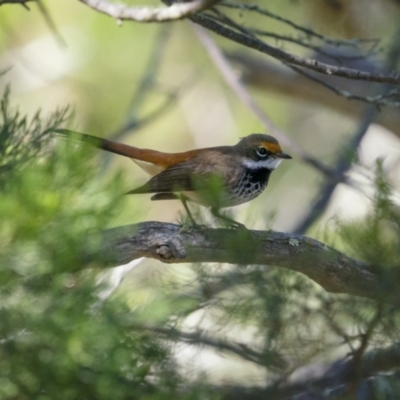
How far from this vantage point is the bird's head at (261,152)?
376 centimetres

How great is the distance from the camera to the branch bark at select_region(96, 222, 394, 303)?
2.29 meters

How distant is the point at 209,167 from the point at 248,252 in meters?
1.21

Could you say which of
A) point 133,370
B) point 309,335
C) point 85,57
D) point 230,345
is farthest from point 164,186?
point 85,57

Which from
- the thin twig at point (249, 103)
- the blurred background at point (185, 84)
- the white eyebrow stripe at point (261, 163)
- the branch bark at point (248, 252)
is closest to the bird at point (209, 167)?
the white eyebrow stripe at point (261, 163)

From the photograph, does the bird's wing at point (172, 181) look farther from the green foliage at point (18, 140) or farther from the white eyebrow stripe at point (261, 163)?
the green foliage at point (18, 140)

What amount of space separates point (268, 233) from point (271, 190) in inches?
180

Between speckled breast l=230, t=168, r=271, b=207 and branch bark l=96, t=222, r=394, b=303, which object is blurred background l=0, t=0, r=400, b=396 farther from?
branch bark l=96, t=222, r=394, b=303

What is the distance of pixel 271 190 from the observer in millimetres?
7105

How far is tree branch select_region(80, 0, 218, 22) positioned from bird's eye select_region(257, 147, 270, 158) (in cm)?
154

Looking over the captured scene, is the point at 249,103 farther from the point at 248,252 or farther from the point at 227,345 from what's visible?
the point at 248,252

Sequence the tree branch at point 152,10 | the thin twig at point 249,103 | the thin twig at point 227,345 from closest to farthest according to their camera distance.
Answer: the tree branch at point 152,10
the thin twig at point 227,345
the thin twig at point 249,103

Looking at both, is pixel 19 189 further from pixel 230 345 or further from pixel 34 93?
pixel 34 93

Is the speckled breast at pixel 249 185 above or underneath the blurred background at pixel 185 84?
underneath

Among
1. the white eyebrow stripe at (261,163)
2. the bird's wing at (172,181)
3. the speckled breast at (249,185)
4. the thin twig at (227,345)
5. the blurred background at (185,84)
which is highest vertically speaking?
the blurred background at (185,84)
